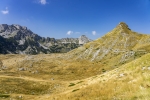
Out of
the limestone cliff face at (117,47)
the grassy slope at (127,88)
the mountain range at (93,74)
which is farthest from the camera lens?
the limestone cliff face at (117,47)

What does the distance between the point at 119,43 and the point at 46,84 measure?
225 ft

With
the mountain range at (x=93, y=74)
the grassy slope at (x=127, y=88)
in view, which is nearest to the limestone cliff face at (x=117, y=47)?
the mountain range at (x=93, y=74)

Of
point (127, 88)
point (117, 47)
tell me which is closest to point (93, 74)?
point (117, 47)

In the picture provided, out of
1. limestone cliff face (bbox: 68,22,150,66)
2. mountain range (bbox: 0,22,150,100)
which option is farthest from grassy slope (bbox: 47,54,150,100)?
limestone cliff face (bbox: 68,22,150,66)

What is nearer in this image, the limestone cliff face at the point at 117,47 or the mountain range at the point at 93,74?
the mountain range at the point at 93,74

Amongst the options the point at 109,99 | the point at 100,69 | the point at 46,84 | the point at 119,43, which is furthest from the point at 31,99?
the point at 119,43

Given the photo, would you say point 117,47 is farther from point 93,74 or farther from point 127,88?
point 127,88

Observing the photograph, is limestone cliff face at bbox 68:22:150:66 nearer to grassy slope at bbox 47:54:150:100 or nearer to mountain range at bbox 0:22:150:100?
mountain range at bbox 0:22:150:100

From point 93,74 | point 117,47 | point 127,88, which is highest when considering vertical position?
point 117,47

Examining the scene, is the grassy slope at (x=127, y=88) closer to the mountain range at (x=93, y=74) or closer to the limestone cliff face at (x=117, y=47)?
the mountain range at (x=93, y=74)

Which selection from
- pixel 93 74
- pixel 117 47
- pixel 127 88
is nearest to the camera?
pixel 127 88

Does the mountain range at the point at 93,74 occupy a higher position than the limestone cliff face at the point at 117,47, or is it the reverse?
the limestone cliff face at the point at 117,47

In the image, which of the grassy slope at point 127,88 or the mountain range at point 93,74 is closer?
the grassy slope at point 127,88

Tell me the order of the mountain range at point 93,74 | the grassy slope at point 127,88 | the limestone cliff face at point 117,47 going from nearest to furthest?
the grassy slope at point 127,88 → the mountain range at point 93,74 → the limestone cliff face at point 117,47
